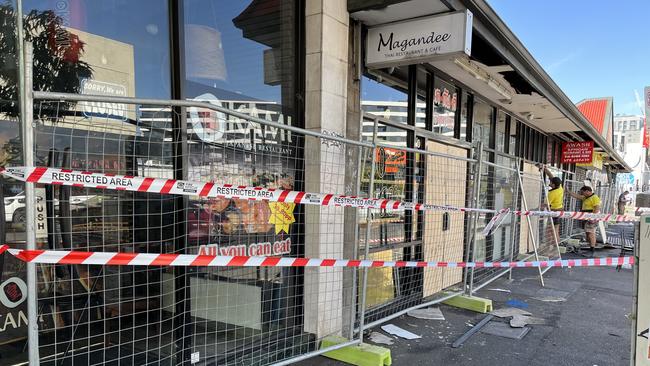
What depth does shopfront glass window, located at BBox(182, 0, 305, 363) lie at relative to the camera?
3.20 meters

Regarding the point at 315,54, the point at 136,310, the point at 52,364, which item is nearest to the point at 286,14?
the point at 315,54

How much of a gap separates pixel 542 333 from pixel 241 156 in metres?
3.89

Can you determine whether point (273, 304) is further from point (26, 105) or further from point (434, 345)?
point (26, 105)

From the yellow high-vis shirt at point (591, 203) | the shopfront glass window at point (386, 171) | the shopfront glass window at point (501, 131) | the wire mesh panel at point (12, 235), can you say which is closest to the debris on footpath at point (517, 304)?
the shopfront glass window at point (386, 171)

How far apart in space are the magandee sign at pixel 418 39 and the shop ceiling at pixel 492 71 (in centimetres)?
9

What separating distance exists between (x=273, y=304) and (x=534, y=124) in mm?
9424

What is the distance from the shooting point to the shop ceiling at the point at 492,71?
13.1ft

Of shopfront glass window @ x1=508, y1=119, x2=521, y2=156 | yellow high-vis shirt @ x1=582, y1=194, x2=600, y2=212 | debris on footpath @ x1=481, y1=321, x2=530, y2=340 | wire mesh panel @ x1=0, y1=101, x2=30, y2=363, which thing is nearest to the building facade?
wire mesh panel @ x1=0, y1=101, x2=30, y2=363

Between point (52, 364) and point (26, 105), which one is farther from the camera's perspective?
point (52, 364)

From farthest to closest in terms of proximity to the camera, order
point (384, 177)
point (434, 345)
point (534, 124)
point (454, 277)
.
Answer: point (534, 124), point (454, 277), point (384, 177), point (434, 345)

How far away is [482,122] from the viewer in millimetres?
8047

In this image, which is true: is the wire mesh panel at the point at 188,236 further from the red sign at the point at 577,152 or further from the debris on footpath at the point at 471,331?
the red sign at the point at 577,152

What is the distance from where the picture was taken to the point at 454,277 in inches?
260

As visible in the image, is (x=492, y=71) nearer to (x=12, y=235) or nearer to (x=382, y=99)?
(x=382, y=99)
